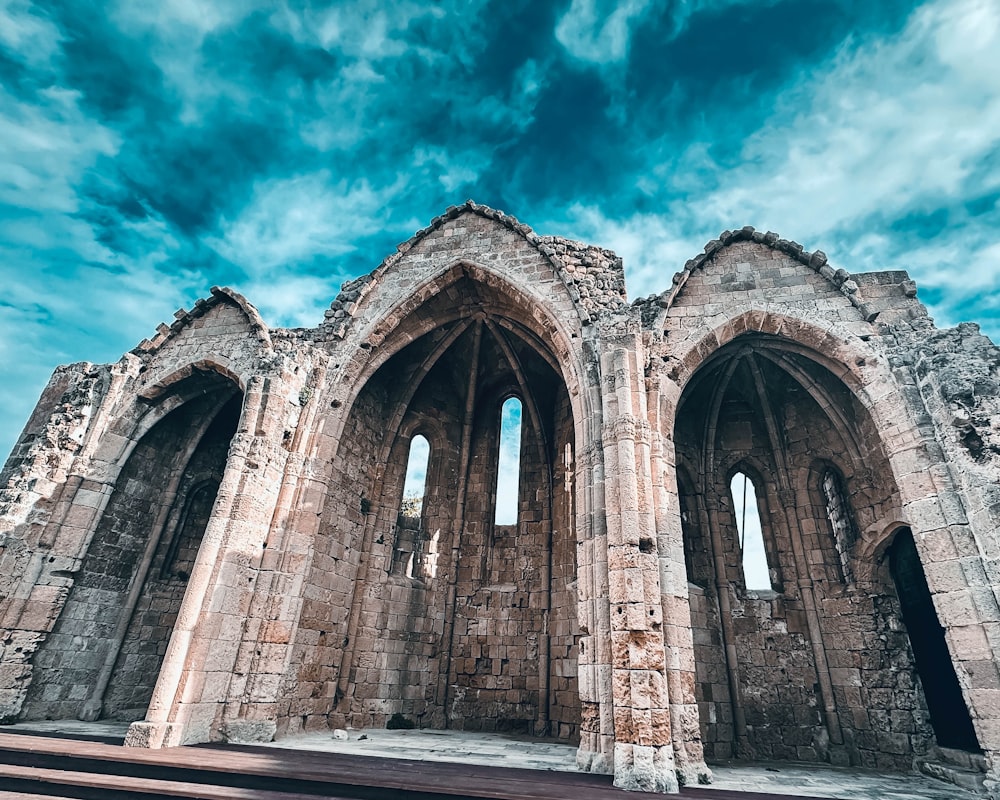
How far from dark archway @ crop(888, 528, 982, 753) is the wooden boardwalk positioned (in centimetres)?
510

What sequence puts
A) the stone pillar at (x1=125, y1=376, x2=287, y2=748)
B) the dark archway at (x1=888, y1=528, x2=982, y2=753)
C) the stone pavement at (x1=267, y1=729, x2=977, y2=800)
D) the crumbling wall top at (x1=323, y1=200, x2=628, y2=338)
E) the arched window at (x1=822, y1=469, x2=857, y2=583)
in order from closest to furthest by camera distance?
1. the stone pavement at (x1=267, y1=729, x2=977, y2=800)
2. the stone pillar at (x1=125, y1=376, x2=287, y2=748)
3. the dark archway at (x1=888, y1=528, x2=982, y2=753)
4. the crumbling wall top at (x1=323, y1=200, x2=628, y2=338)
5. the arched window at (x1=822, y1=469, x2=857, y2=583)

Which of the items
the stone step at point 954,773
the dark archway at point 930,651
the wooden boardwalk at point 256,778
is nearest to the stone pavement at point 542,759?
the stone step at point 954,773

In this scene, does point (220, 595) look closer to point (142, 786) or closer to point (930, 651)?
point (142, 786)

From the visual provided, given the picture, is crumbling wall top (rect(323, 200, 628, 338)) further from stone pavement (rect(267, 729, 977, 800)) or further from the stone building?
stone pavement (rect(267, 729, 977, 800))

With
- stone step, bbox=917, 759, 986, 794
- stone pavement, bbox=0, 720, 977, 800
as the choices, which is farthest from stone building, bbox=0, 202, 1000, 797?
stone pavement, bbox=0, 720, 977, 800

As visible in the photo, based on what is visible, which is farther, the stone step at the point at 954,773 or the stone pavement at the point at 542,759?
the stone step at the point at 954,773

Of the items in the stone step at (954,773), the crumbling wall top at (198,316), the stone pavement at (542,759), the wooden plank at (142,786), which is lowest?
the wooden plank at (142,786)

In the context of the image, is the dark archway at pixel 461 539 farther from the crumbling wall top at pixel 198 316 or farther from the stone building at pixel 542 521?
the crumbling wall top at pixel 198 316

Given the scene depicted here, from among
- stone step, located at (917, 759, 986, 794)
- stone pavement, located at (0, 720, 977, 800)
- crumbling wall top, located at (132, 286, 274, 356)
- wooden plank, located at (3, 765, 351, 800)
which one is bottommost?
wooden plank, located at (3, 765, 351, 800)

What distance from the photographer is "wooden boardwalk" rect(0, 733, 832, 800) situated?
15.9 ft

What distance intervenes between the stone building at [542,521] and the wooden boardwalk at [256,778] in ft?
2.09

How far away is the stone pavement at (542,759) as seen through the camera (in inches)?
240

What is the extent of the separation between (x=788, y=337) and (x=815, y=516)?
3.65m

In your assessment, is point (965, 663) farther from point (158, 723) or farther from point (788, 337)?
point (158, 723)
